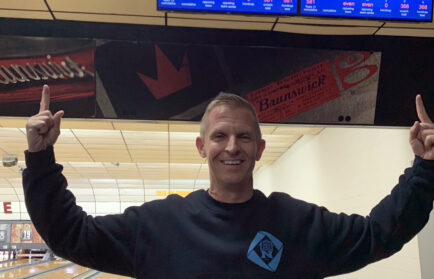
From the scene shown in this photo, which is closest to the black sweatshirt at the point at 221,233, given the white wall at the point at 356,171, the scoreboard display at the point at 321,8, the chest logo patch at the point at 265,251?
the chest logo patch at the point at 265,251

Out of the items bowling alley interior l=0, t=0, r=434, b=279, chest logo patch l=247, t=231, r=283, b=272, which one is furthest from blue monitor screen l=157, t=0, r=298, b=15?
chest logo patch l=247, t=231, r=283, b=272

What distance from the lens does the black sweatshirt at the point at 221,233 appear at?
1204mm

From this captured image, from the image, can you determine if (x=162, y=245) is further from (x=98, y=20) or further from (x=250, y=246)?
(x=98, y=20)

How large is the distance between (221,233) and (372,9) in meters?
2.04

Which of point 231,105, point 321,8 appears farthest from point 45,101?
point 321,8

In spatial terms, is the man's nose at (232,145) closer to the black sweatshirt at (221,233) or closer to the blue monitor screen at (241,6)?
the black sweatshirt at (221,233)

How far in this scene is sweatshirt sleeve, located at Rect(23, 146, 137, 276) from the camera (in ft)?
4.01

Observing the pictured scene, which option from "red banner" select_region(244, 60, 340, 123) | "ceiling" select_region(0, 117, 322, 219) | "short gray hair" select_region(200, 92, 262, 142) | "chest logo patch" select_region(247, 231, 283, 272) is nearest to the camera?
"chest logo patch" select_region(247, 231, 283, 272)

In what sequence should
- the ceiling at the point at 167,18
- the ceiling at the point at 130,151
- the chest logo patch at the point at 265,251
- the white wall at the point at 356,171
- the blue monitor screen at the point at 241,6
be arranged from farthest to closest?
the ceiling at the point at 130,151, the white wall at the point at 356,171, the ceiling at the point at 167,18, the blue monitor screen at the point at 241,6, the chest logo patch at the point at 265,251

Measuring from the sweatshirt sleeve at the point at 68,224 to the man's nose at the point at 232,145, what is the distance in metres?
0.34

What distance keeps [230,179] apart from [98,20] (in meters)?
2.55

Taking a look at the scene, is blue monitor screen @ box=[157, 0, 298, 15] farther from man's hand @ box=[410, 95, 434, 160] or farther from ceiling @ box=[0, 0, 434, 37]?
man's hand @ box=[410, 95, 434, 160]

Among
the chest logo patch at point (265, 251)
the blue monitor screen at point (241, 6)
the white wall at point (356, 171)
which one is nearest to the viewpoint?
the chest logo patch at point (265, 251)

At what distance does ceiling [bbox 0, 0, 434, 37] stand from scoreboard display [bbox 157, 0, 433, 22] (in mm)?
391
